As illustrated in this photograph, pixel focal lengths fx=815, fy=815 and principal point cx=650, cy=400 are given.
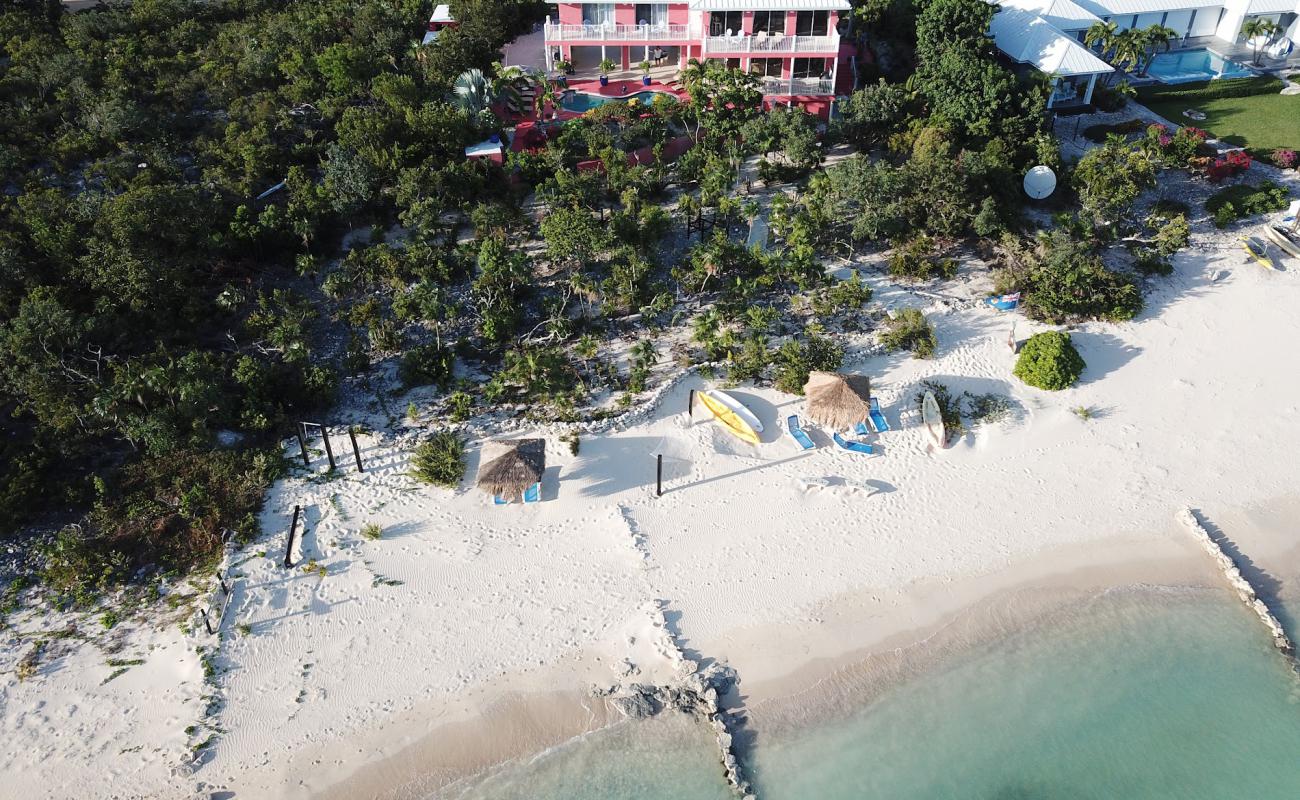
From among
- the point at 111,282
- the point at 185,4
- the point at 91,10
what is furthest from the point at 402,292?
the point at 91,10

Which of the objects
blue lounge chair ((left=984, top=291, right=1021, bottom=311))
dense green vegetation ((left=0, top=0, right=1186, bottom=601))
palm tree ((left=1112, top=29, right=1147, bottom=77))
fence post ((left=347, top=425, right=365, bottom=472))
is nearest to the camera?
fence post ((left=347, top=425, right=365, bottom=472))

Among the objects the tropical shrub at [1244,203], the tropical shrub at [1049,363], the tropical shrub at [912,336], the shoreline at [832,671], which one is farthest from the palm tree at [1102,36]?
the shoreline at [832,671]

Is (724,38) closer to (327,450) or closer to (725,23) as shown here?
(725,23)

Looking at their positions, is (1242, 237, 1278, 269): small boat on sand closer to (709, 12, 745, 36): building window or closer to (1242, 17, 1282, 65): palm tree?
(1242, 17, 1282, 65): palm tree

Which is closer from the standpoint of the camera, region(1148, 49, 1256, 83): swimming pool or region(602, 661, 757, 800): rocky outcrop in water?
region(602, 661, 757, 800): rocky outcrop in water

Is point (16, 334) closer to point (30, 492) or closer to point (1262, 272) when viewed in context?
point (30, 492)

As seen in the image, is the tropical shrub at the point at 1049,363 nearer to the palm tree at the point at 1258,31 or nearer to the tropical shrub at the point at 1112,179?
the tropical shrub at the point at 1112,179

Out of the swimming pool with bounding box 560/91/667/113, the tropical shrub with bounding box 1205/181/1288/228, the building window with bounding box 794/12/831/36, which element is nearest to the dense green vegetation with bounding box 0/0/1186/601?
the swimming pool with bounding box 560/91/667/113
